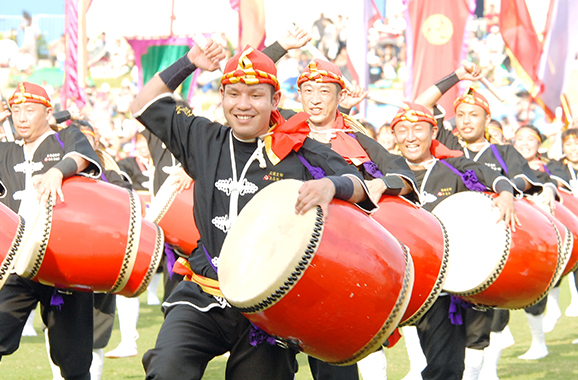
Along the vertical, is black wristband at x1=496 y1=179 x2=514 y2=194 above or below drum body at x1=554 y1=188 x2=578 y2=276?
above

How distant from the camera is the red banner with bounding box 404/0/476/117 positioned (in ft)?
34.8

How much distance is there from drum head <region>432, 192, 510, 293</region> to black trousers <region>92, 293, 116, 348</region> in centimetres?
224

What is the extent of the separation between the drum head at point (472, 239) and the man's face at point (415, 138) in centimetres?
41

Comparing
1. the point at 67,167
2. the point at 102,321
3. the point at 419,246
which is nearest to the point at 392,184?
the point at 419,246

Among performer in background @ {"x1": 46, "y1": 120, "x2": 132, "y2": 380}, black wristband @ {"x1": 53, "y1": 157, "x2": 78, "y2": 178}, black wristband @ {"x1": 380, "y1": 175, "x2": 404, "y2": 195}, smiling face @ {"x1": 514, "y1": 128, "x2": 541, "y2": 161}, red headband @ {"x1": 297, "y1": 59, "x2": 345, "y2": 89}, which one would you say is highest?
red headband @ {"x1": 297, "y1": 59, "x2": 345, "y2": 89}

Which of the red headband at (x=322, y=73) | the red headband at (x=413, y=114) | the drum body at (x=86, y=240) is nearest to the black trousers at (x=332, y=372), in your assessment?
Answer: the drum body at (x=86, y=240)

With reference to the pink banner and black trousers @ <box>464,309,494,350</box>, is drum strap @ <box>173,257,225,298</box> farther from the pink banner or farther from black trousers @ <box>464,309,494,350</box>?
the pink banner

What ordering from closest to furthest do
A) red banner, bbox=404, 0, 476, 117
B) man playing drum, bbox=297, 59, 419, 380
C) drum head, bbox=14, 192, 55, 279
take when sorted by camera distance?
1. drum head, bbox=14, 192, 55, 279
2. man playing drum, bbox=297, 59, 419, 380
3. red banner, bbox=404, 0, 476, 117

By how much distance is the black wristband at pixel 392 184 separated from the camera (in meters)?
3.66

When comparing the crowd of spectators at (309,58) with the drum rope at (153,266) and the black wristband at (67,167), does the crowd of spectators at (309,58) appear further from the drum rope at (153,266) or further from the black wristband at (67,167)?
the black wristband at (67,167)

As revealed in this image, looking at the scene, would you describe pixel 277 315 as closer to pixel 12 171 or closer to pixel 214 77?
pixel 12 171

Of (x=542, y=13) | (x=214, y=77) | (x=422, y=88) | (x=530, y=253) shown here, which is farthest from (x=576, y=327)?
(x=214, y=77)

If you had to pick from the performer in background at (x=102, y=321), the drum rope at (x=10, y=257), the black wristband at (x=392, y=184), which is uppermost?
the black wristband at (x=392, y=184)

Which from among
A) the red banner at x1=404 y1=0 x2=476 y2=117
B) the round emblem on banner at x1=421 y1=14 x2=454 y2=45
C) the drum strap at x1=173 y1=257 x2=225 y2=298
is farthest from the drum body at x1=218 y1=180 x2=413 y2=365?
the round emblem on banner at x1=421 y1=14 x2=454 y2=45
